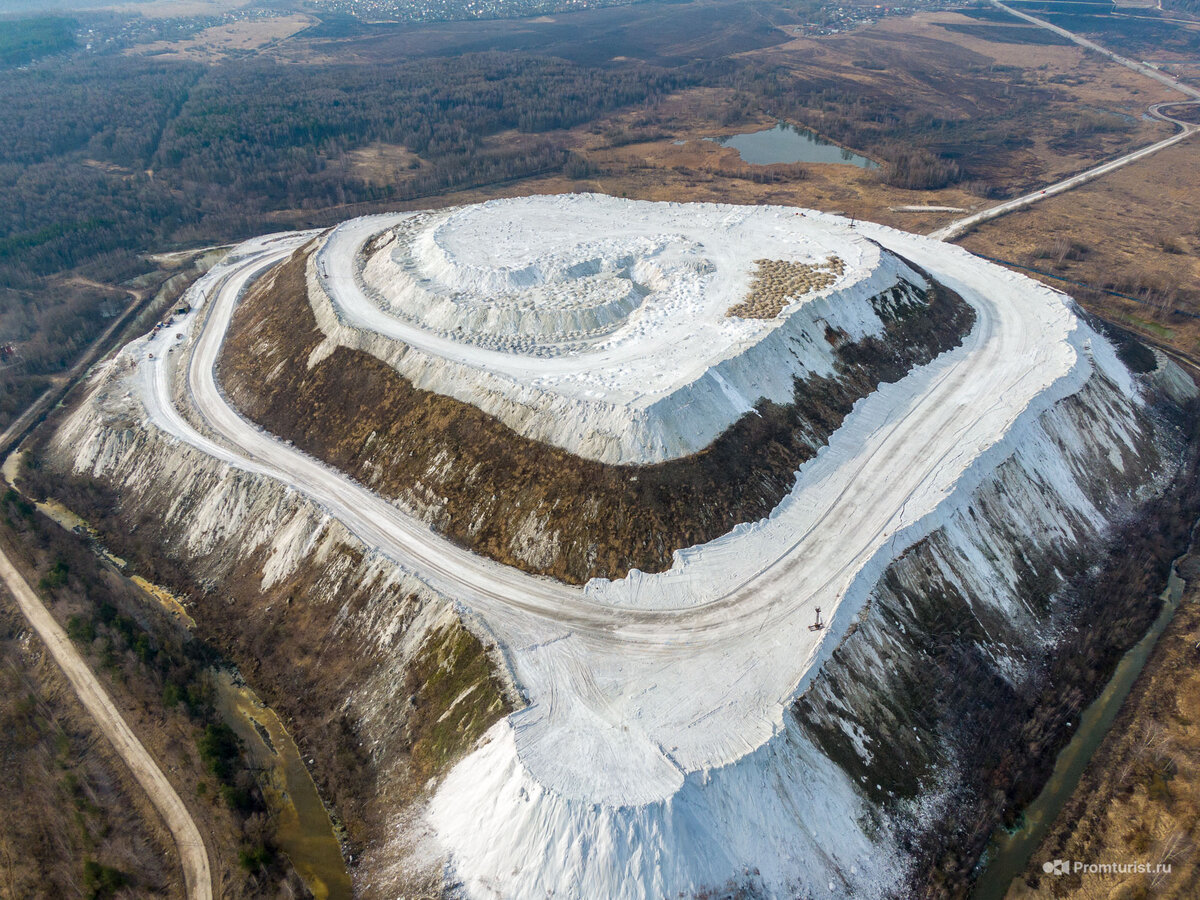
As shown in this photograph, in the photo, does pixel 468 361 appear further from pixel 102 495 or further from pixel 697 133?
pixel 697 133

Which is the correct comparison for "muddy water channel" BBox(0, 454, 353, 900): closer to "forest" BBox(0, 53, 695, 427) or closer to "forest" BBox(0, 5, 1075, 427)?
"forest" BBox(0, 5, 1075, 427)

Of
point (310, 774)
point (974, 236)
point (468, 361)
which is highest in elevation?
point (468, 361)

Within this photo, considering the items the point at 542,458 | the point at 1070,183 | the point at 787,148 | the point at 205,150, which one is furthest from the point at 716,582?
the point at 205,150

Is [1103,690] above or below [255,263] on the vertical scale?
below

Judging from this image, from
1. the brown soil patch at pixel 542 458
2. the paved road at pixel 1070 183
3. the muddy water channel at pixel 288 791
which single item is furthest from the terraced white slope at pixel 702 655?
the paved road at pixel 1070 183

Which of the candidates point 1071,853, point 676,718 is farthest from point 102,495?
point 1071,853

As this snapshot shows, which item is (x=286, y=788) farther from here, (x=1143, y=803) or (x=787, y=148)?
(x=787, y=148)
